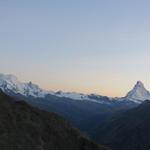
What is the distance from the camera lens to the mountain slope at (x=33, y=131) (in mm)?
87500

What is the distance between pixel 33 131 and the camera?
312ft

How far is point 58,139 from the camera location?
100750mm

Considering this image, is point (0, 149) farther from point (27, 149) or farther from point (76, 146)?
point (76, 146)

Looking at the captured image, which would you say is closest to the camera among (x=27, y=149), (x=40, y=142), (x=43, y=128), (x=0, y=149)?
(x=0, y=149)

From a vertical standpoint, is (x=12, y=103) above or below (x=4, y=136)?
above

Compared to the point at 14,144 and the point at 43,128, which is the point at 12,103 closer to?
the point at 43,128

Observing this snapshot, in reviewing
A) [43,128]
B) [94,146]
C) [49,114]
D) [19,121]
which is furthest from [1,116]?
[94,146]

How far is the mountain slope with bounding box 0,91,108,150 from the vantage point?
3445 inches

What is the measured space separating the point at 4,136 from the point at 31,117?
16882 mm

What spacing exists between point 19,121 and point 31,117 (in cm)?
647

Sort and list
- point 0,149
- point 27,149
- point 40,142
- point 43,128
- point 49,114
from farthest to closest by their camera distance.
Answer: point 49,114
point 43,128
point 40,142
point 27,149
point 0,149

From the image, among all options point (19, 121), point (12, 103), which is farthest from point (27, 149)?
point (12, 103)

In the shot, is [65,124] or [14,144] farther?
[65,124]

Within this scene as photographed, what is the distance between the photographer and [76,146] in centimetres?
10325
